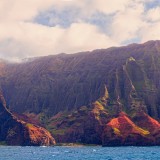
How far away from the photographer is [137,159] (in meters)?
182

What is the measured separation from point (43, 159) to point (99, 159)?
25325 millimetres

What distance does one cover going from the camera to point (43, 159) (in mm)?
193875

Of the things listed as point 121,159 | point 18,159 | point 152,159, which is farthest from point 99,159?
point 18,159

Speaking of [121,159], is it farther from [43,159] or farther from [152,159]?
[43,159]

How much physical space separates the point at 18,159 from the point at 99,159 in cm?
3514

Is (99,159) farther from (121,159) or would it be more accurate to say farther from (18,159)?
(18,159)

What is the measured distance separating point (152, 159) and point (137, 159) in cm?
638

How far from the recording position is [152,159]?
18250cm

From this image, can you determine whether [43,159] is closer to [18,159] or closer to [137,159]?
[18,159]

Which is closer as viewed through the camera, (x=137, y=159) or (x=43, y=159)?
(x=137, y=159)

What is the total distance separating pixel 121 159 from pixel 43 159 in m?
34.8

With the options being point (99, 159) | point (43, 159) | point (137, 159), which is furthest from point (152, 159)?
point (43, 159)

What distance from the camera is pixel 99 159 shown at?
187875 mm

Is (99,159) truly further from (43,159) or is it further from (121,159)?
(43,159)
